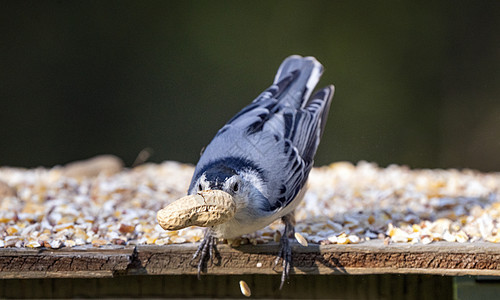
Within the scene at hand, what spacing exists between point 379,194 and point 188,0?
351 centimetres

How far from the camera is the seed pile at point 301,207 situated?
2250 millimetres

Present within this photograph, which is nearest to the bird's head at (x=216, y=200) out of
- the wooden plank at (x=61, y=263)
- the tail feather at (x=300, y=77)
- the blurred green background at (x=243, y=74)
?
the wooden plank at (x=61, y=263)

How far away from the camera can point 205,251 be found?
211 cm

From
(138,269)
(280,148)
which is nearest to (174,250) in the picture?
(138,269)

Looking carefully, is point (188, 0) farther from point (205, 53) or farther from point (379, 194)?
point (379, 194)

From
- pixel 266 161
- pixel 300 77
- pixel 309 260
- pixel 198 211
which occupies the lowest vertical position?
pixel 309 260

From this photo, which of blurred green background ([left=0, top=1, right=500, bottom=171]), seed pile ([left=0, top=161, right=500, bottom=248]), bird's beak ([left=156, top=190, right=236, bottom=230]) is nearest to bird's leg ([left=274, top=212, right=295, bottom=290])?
seed pile ([left=0, top=161, right=500, bottom=248])

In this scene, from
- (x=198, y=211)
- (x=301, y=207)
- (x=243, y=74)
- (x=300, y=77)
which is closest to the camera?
(x=198, y=211)

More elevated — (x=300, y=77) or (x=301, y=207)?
(x=300, y=77)

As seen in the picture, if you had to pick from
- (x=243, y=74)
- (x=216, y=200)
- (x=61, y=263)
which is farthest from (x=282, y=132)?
(x=243, y=74)

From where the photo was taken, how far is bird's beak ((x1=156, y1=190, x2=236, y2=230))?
1627mm

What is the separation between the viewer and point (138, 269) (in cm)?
210

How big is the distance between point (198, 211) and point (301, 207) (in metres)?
1.31

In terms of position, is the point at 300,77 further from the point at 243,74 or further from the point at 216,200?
the point at 243,74
